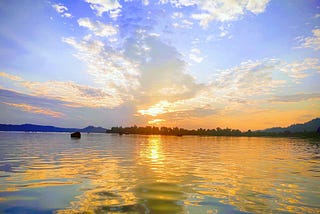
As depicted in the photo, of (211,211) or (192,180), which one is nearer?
(211,211)

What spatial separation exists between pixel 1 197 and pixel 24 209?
2338 mm

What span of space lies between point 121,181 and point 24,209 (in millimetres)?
6259

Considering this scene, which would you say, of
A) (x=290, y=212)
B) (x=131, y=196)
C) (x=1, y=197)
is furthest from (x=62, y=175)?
(x=290, y=212)

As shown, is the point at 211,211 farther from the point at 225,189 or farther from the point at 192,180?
the point at 192,180

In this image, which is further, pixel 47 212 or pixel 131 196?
pixel 131 196

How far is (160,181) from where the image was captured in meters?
14.9

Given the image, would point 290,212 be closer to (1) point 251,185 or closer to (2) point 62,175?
(1) point 251,185

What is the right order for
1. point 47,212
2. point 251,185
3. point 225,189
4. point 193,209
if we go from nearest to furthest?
point 47,212 → point 193,209 → point 225,189 → point 251,185

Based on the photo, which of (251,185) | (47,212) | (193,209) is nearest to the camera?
(47,212)

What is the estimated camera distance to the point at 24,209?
8.82 meters

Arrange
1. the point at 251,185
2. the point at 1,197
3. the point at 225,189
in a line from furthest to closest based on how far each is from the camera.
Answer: the point at 251,185, the point at 225,189, the point at 1,197

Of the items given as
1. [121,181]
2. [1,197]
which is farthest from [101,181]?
[1,197]

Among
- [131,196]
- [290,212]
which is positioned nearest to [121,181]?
[131,196]

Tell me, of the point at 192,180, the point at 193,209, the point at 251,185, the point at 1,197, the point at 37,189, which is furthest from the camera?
the point at 192,180
